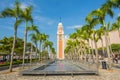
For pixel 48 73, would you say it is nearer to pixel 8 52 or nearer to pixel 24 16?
pixel 24 16

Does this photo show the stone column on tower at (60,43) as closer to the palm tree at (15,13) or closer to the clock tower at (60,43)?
the clock tower at (60,43)

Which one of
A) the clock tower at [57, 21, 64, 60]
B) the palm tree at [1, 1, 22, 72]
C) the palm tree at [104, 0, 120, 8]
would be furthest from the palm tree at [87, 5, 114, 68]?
the clock tower at [57, 21, 64, 60]

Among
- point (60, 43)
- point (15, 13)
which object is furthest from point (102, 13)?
point (60, 43)

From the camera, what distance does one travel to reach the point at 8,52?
57.7 meters

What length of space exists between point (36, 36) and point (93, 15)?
83.3 feet

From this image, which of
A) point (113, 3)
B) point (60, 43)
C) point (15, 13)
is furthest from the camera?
point (60, 43)

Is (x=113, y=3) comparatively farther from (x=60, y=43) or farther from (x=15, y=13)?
(x=60, y=43)

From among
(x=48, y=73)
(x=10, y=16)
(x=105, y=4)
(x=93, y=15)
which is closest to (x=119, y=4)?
(x=105, y=4)

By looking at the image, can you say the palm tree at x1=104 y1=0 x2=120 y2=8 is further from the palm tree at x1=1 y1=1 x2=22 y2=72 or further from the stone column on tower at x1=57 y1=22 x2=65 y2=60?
the stone column on tower at x1=57 y1=22 x2=65 y2=60

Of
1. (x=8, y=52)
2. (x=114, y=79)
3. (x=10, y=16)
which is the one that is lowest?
(x=114, y=79)

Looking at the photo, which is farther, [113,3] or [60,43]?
[60,43]

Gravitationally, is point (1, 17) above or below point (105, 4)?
below

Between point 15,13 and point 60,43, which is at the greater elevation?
point 60,43

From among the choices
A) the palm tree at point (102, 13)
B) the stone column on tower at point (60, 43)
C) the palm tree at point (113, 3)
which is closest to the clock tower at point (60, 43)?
the stone column on tower at point (60, 43)
